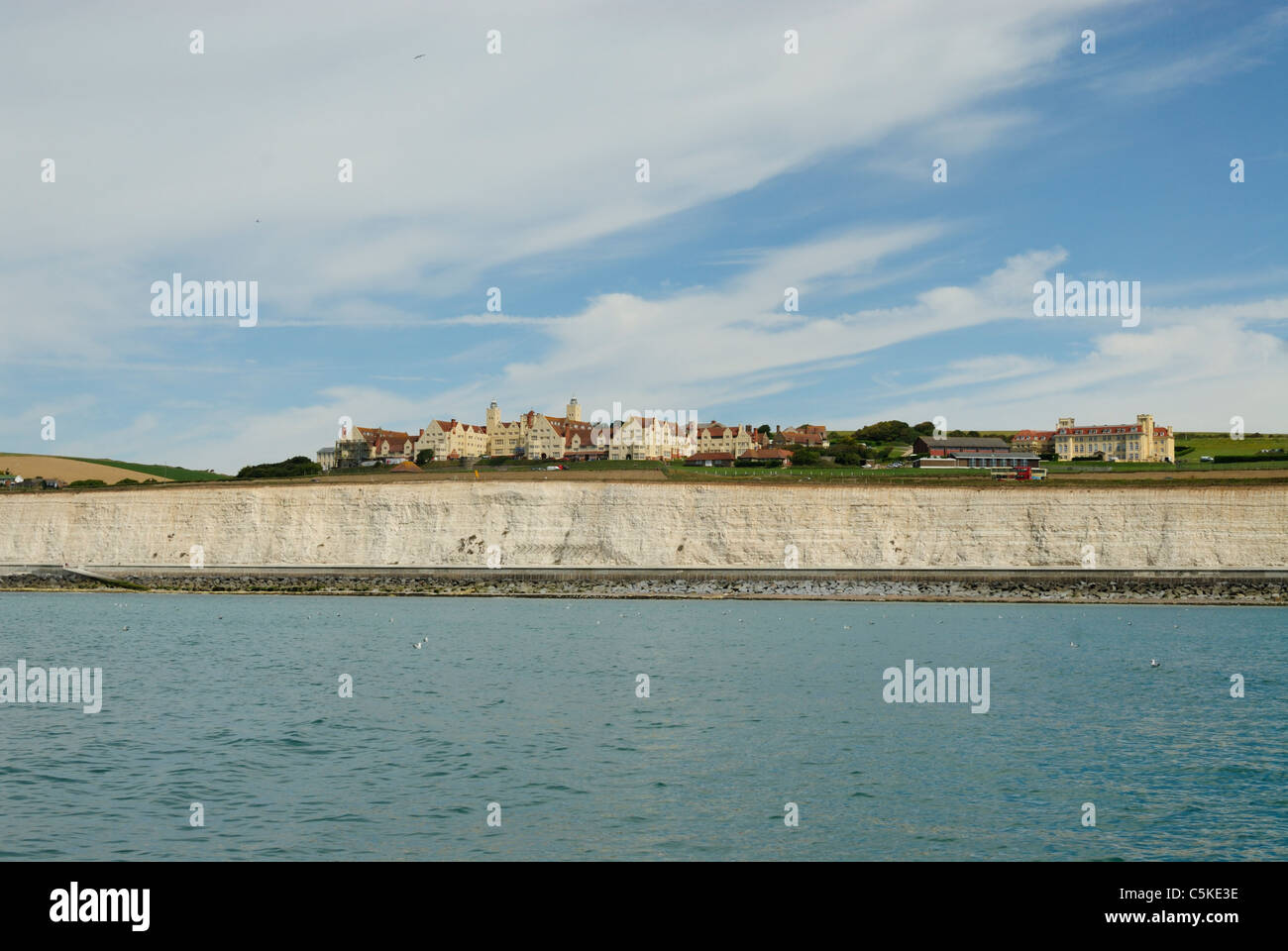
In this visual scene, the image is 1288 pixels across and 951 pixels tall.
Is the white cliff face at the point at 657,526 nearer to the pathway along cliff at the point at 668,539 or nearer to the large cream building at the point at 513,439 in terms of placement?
the pathway along cliff at the point at 668,539

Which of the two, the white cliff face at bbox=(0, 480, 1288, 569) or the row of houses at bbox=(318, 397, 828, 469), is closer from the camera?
the white cliff face at bbox=(0, 480, 1288, 569)

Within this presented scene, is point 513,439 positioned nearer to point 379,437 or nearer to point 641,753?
point 379,437

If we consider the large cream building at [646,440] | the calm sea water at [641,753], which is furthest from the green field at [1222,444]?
the calm sea water at [641,753]

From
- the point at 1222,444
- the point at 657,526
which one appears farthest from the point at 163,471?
the point at 1222,444

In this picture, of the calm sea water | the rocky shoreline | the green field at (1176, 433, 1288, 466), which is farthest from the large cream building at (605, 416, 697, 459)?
the calm sea water

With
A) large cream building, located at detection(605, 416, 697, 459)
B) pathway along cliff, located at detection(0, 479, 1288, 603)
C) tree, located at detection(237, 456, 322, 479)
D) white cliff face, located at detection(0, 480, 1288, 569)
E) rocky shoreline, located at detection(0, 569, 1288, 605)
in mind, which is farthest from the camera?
large cream building, located at detection(605, 416, 697, 459)

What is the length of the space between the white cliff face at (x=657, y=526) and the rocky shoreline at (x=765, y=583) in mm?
7641

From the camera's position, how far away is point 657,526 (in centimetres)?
7912

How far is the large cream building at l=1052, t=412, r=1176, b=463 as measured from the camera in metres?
129

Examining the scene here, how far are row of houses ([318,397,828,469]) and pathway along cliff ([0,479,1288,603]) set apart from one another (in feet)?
210

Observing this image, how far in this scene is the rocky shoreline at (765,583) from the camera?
63.8 m

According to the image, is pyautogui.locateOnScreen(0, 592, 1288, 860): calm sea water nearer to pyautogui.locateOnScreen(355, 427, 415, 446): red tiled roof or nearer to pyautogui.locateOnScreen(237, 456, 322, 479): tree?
pyautogui.locateOnScreen(237, 456, 322, 479): tree

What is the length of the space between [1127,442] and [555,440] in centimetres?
8139

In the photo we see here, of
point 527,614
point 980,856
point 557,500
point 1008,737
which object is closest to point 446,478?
point 557,500
